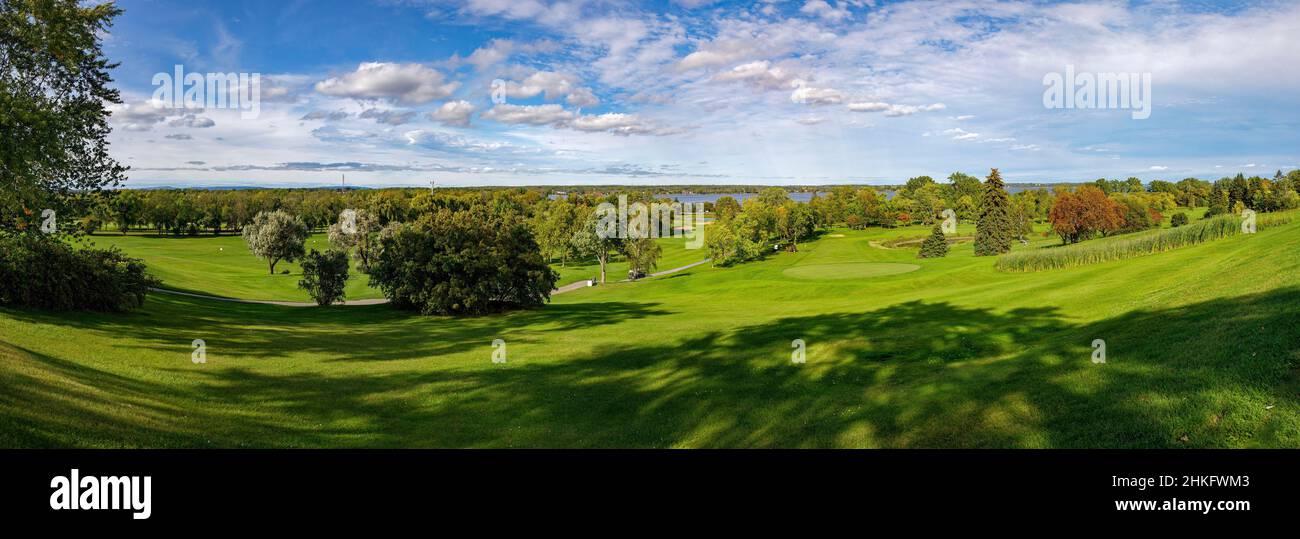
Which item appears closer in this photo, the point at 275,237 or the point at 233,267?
the point at 275,237

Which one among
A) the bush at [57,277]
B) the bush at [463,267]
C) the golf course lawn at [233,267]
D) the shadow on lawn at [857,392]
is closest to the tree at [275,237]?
the golf course lawn at [233,267]

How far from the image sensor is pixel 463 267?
134ft

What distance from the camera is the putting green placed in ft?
209

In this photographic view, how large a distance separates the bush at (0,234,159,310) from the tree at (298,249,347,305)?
933 inches

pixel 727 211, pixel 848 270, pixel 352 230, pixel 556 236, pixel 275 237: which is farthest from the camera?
pixel 727 211

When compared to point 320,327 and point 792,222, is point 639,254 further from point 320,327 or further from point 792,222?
Result: point 792,222

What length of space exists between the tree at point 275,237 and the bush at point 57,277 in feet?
198

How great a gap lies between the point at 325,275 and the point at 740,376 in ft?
153

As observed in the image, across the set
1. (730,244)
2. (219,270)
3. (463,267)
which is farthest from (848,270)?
(219,270)

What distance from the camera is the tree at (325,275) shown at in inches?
2041

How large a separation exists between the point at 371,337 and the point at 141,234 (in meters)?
141

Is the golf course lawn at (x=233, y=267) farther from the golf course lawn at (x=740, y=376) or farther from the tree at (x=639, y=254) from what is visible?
the golf course lawn at (x=740, y=376)
